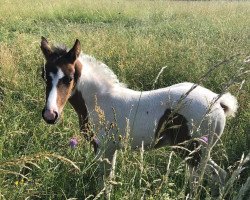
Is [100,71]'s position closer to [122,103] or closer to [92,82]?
[92,82]

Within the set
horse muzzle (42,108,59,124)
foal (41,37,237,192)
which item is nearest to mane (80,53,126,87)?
foal (41,37,237,192)

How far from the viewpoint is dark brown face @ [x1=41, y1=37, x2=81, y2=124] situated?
3.05 m

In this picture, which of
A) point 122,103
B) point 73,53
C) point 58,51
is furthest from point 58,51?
point 122,103

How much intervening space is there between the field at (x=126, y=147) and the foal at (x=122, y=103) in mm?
196

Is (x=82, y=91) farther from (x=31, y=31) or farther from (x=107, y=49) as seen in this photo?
(x=31, y=31)

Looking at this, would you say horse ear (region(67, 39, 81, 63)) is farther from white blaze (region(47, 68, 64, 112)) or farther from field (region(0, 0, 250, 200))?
field (region(0, 0, 250, 200))

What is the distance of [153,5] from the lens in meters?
16.5

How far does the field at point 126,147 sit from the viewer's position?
1905mm

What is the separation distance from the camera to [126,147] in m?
1.70

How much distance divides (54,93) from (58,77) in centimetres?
17

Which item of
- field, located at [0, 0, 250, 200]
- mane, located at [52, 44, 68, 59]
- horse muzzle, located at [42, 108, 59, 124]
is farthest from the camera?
mane, located at [52, 44, 68, 59]

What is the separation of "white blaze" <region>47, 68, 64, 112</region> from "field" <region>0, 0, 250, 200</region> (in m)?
0.33

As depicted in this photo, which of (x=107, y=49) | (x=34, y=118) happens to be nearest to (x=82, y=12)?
(x=107, y=49)

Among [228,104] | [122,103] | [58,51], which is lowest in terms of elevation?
[122,103]
